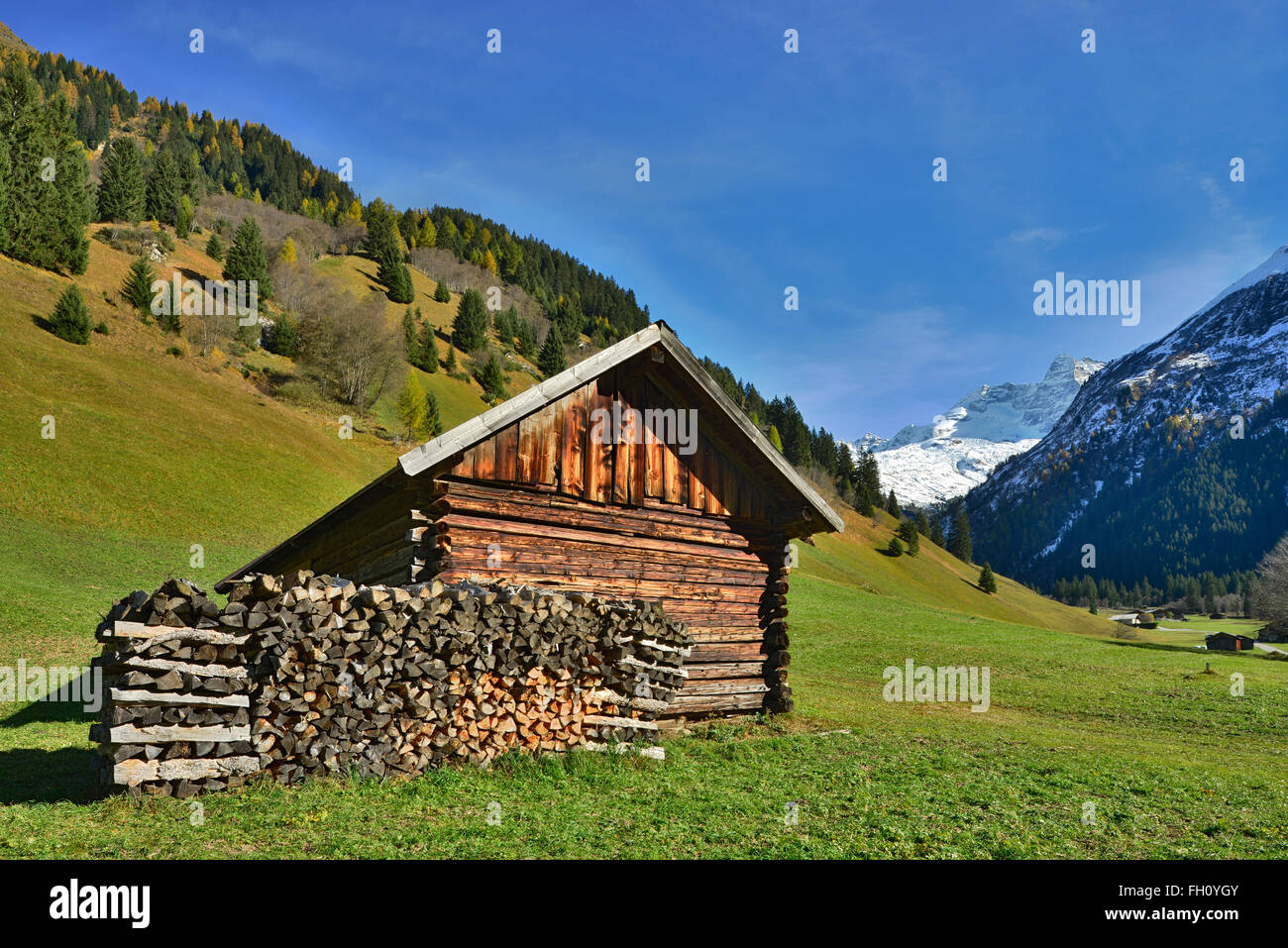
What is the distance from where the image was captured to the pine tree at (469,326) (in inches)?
4505

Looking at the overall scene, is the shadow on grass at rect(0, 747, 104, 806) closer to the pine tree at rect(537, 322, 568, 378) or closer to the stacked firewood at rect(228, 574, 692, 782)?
the stacked firewood at rect(228, 574, 692, 782)

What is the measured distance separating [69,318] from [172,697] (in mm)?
58096

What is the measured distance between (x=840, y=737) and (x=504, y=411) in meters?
9.21

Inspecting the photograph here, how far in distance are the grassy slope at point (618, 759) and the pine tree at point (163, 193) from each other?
5049 centimetres

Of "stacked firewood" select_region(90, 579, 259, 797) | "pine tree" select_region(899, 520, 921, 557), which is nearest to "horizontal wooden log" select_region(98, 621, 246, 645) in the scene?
"stacked firewood" select_region(90, 579, 259, 797)

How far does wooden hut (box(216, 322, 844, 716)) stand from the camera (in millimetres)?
12781

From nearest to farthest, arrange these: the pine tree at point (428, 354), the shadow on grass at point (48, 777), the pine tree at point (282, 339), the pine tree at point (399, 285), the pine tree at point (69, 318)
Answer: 1. the shadow on grass at point (48, 777)
2. the pine tree at point (69, 318)
3. the pine tree at point (282, 339)
4. the pine tree at point (428, 354)
5. the pine tree at point (399, 285)

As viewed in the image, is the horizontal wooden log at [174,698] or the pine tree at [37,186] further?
the pine tree at [37,186]

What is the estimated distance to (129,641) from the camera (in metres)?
7.50

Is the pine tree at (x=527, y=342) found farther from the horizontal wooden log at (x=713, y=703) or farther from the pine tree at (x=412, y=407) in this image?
the horizontal wooden log at (x=713, y=703)

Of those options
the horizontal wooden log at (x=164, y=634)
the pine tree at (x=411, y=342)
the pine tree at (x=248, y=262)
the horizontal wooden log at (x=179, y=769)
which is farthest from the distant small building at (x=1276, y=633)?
the pine tree at (x=248, y=262)

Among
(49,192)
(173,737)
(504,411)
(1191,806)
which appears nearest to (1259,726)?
(1191,806)
